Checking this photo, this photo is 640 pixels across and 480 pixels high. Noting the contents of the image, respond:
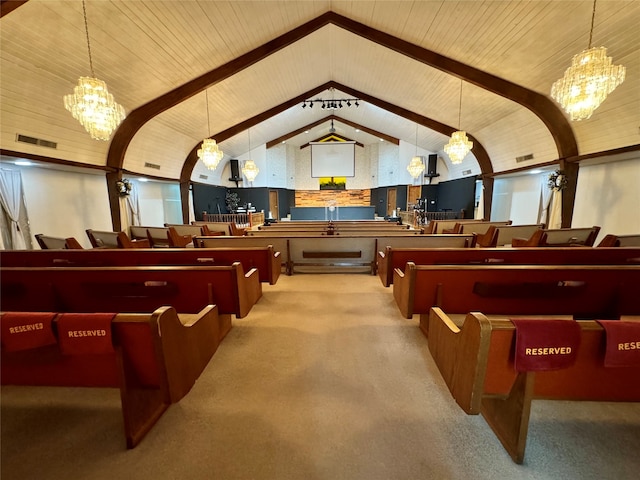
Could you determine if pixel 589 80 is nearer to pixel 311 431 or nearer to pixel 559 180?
pixel 559 180

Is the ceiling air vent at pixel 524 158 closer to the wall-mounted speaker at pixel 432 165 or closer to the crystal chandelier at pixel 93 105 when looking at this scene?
the wall-mounted speaker at pixel 432 165

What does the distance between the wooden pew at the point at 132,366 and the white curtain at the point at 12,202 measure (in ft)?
15.8

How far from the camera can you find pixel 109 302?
79.3 inches

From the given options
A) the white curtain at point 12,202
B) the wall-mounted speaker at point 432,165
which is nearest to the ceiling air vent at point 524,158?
the wall-mounted speaker at point 432,165

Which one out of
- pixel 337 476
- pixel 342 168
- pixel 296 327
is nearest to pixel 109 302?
pixel 296 327

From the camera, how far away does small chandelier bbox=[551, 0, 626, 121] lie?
2.46m

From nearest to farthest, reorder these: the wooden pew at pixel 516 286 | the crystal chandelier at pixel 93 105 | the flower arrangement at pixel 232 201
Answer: the wooden pew at pixel 516 286, the crystal chandelier at pixel 93 105, the flower arrangement at pixel 232 201

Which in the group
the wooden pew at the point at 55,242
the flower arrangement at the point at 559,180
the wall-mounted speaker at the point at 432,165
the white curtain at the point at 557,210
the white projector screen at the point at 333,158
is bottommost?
the wooden pew at the point at 55,242

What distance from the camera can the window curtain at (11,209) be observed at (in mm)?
4195

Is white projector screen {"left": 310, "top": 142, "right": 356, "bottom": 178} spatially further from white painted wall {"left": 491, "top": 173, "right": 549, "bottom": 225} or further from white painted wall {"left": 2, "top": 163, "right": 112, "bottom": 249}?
white painted wall {"left": 2, "top": 163, "right": 112, "bottom": 249}

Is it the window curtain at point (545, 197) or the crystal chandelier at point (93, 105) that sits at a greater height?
the crystal chandelier at point (93, 105)

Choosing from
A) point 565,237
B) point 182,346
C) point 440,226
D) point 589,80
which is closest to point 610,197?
point 565,237

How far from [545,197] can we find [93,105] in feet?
29.9

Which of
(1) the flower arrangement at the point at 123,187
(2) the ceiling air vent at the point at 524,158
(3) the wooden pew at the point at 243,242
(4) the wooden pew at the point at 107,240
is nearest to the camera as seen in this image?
(3) the wooden pew at the point at 243,242
